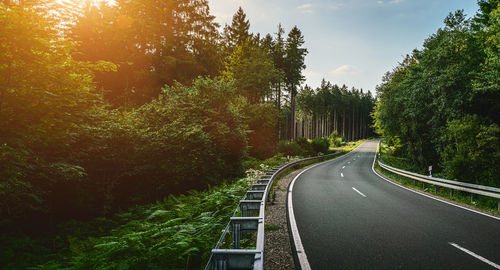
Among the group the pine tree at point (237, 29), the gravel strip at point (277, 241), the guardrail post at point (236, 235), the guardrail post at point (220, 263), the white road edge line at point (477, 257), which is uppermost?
the pine tree at point (237, 29)

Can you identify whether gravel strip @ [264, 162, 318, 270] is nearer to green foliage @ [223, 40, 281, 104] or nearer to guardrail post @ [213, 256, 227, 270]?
guardrail post @ [213, 256, 227, 270]

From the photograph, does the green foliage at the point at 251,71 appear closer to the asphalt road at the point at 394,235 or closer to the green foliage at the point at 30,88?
the asphalt road at the point at 394,235

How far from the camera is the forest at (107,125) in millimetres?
4547

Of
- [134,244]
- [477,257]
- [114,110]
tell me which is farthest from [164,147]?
[477,257]

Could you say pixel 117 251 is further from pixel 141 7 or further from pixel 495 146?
pixel 141 7

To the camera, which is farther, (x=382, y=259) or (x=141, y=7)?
(x=141, y=7)

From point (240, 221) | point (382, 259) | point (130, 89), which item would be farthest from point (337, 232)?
point (130, 89)

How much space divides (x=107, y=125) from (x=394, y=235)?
9364 millimetres

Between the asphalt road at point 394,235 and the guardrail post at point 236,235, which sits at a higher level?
the guardrail post at point 236,235

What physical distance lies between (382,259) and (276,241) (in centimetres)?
199

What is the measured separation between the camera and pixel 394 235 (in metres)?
5.30

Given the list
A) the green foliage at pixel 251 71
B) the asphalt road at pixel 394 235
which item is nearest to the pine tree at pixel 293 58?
the green foliage at pixel 251 71

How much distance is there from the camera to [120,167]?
9.12 meters

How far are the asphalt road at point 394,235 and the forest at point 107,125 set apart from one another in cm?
232
